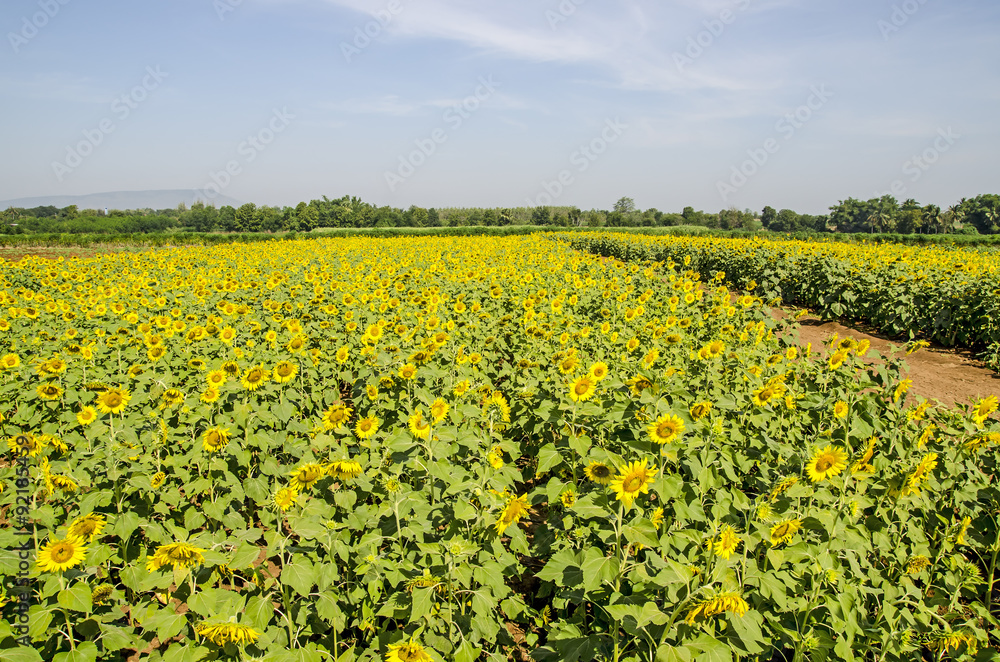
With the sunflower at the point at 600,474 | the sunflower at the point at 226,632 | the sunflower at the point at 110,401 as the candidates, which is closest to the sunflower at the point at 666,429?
the sunflower at the point at 600,474

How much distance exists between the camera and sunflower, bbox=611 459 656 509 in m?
2.12

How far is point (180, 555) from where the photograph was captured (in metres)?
2.04

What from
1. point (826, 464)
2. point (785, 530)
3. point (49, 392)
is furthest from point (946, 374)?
point (49, 392)

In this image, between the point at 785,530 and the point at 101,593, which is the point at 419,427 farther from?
the point at 785,530

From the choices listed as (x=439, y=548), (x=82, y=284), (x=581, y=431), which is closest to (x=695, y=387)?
(x=581, y=431)

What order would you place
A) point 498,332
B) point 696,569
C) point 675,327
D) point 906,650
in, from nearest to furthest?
point 696,569 → point 906,650 → point 675,327 → point 498,332

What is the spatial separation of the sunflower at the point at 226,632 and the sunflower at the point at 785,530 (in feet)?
7.33

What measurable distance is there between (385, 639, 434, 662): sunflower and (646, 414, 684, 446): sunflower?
1452 millimetres

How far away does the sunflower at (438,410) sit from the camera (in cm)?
297

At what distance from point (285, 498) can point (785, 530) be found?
7.73 feet

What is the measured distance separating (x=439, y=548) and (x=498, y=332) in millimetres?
3855

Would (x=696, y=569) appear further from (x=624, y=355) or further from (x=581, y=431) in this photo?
(x=624, y=355)

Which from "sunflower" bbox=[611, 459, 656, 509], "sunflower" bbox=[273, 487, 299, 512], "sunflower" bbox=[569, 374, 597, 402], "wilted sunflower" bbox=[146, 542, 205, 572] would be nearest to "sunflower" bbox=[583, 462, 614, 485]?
"sunflower" bbox=[611, 459, 656, 509]

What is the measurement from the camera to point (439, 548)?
7.81 ft
